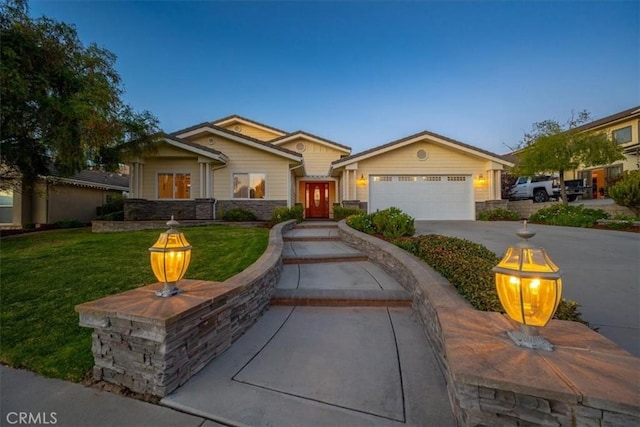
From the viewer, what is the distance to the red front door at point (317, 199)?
1747cm

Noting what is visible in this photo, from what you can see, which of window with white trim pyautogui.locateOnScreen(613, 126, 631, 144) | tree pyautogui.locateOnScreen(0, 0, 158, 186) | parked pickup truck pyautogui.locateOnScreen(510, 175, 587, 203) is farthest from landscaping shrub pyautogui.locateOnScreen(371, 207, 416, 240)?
window with white trim pyautogui.locateOnScreen(613, 126, 631, 144)

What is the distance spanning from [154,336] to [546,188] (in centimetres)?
2076

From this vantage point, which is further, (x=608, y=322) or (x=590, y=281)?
(x=590, y=281)

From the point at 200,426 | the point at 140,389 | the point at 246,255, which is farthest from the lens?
the point at 246,255

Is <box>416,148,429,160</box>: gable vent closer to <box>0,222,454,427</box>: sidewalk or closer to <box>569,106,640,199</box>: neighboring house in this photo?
<box>569,106,640,199</box>: neighboring house

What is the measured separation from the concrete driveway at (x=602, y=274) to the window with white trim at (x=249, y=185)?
30.8 feet

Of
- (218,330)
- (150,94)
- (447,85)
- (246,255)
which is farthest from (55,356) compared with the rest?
(150,94)

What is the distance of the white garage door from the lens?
45.7 ft

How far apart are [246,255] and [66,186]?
16281mm

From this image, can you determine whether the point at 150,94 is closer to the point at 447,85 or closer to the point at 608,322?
the point at 447,85

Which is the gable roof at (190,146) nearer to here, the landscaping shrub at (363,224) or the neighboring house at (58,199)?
the neighboring house at (58,199)

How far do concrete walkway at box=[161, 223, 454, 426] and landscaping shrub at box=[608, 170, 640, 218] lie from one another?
38.5 ft

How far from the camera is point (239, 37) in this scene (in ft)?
39.5

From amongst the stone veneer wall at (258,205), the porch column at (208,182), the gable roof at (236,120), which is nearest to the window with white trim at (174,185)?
the porch column at (208,182)
